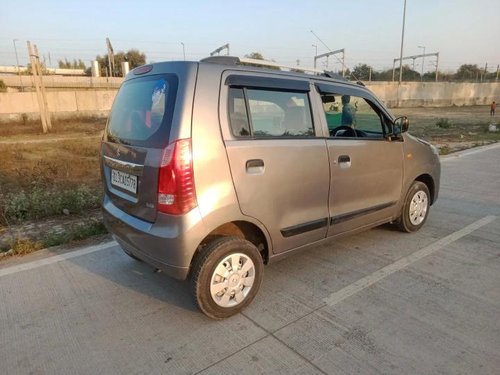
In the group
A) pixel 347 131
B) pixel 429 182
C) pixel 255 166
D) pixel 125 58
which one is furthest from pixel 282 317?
pixel 125 58

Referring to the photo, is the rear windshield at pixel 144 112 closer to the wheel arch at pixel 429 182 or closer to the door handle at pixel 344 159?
the door handle at pixel 344 159

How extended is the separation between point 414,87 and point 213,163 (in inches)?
1659

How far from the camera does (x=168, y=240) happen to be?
2580mm

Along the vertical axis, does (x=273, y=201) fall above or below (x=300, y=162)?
below

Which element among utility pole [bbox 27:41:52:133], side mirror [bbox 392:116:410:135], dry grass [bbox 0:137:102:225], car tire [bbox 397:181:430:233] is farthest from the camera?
utility pole [bbox 27:41:52:133]

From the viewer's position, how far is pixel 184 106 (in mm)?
2543

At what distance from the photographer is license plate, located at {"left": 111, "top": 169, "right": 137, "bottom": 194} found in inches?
111

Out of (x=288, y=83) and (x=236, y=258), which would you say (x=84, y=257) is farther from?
(x=288, y=83)

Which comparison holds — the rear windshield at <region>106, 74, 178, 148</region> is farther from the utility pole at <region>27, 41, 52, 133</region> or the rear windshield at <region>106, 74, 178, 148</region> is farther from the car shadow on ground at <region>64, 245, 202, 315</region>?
the utility pole at <region>27, 41, 52, 133</region>

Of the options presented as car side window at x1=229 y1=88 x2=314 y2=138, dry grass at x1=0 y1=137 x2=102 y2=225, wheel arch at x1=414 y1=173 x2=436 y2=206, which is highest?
car side window at x1=229 y1=88 x2=314 y2=138

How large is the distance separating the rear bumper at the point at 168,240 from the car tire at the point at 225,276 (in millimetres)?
125

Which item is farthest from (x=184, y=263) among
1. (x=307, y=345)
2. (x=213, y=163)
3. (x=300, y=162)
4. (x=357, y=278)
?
(x=357, y=278)

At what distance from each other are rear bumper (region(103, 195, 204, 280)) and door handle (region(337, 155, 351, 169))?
156 cm

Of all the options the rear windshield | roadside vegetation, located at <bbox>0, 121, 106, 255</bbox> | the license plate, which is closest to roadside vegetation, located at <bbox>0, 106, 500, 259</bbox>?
roadside vegetation, located at <bbox>0, 121, 106, 255</bbox>
